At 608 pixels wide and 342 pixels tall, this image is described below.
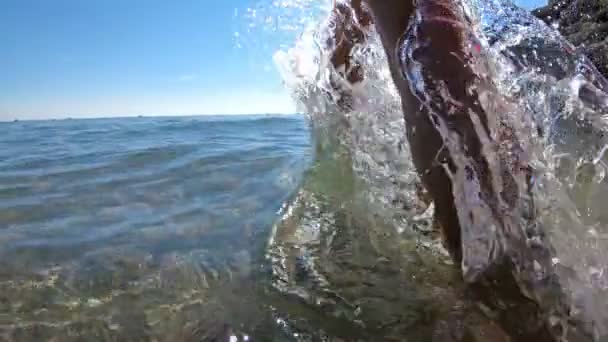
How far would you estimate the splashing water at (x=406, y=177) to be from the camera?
175 centimetres

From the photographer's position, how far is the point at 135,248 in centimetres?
246

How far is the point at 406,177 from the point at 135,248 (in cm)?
148

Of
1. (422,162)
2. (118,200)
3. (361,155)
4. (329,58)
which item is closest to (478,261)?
(422,162)

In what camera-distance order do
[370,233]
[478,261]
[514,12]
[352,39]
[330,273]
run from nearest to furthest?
[478,261] → [330,273] → [370,233] → [352,39] → [514,12]

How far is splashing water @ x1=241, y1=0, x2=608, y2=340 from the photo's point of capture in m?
1.75

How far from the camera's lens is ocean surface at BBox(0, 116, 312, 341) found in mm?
1724

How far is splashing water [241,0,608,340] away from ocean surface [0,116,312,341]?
0.88 feet

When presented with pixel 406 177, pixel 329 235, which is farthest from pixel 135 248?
pixel 406 177

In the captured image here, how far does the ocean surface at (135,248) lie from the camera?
172cm

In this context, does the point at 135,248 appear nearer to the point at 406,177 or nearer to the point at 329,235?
the point at 329,235

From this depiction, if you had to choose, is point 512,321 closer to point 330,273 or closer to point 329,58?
point 330,273

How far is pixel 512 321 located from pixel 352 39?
1.97 meters

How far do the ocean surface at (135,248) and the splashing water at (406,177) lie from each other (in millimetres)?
268

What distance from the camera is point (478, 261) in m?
1.71
